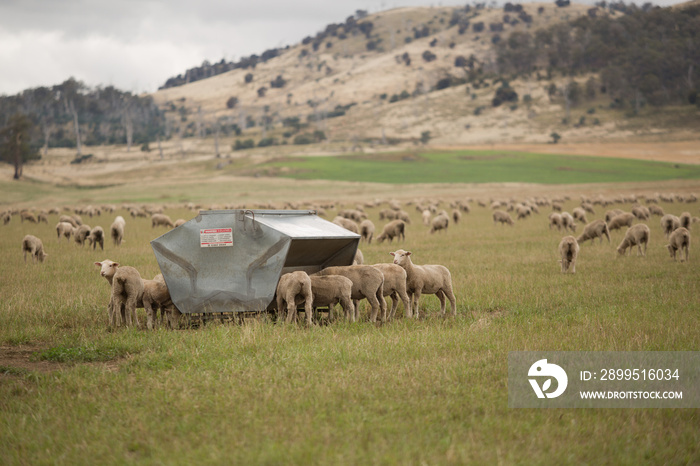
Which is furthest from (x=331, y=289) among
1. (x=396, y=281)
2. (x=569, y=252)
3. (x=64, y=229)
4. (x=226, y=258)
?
(x=64, y=229)

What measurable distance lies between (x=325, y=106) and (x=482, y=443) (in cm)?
17078

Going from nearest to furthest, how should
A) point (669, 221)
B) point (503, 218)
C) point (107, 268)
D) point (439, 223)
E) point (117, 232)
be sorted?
point (107, 268) < point (669, 221) < point (117, 232) < point (439, 223) < point (503, 218)

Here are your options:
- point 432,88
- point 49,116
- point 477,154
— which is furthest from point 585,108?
point 49,116

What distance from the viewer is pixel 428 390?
24.3ft

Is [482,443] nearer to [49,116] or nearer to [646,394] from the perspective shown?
[646,394]

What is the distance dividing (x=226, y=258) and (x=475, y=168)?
91897 millimetres

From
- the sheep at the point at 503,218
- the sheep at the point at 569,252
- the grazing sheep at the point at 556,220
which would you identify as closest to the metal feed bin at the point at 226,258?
the sheep at the point at 569,252

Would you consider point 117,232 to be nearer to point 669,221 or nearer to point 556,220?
point 556,220

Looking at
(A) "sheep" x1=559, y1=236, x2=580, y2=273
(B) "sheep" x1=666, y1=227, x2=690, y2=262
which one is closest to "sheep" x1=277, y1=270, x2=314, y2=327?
(A) "sheep" x1=559, y1=236, x2=580, y2=273

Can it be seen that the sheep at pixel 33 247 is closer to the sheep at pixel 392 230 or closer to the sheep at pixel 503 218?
the sheep at pixel 392 230

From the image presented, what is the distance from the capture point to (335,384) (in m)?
7.61

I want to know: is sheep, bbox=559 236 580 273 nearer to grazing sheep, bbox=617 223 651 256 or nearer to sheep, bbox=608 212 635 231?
grazing sheep, bbox=617 223 651 256

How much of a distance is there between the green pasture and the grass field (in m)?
78.2

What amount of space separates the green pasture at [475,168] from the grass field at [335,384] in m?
78.2
